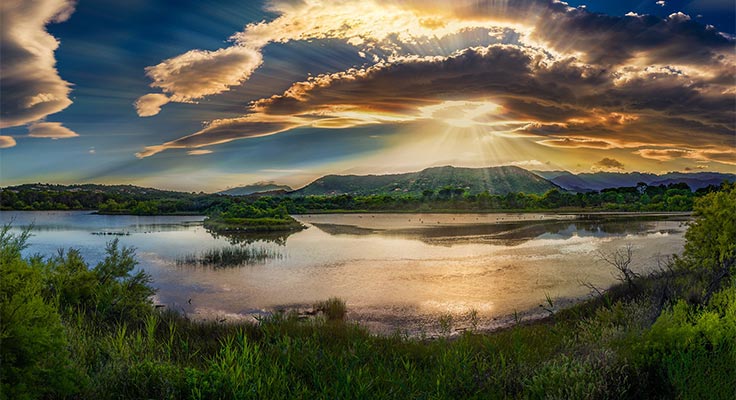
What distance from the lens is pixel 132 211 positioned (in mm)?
78375

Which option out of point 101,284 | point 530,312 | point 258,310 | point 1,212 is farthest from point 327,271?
point 1,212

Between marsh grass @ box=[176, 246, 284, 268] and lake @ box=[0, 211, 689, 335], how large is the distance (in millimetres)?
124

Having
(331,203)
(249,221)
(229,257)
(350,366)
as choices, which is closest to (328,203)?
(331,203)

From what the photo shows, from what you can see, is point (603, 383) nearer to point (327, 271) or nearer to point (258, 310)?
point (258, 310)

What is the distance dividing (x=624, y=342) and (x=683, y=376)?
1.23 metres

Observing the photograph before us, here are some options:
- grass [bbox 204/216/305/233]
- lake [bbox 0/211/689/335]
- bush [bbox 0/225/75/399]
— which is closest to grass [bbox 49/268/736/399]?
bush [bbox 0/225/75/399]

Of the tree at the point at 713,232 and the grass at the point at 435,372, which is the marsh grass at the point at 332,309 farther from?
the tree at the point at 713,232

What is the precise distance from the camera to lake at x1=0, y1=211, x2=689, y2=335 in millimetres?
17047

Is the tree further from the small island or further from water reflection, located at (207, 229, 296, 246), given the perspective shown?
the small island

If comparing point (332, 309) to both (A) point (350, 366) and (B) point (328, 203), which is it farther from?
(B) point (328, 203)

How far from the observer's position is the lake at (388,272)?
1705cm

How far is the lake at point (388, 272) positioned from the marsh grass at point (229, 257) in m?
0.12

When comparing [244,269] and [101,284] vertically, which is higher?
[101,284]

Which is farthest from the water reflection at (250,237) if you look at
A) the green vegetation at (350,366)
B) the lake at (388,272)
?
the green vegetation at (350,366)
